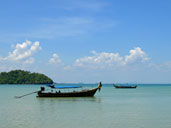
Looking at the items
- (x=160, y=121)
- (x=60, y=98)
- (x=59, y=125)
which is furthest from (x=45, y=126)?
(x=60, y=98)

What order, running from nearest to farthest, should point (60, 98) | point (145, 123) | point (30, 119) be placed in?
point (145, 123)
point (30, 119)
point (60, 98)

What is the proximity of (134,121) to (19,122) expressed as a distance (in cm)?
840

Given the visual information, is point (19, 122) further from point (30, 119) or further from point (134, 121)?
point (134, 121)

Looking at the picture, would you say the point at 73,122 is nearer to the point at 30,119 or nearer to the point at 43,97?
the point at 30,119

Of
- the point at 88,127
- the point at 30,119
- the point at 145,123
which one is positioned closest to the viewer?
the point at 88,127

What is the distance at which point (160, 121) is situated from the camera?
67.1 feet

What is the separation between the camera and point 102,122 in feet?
64.3

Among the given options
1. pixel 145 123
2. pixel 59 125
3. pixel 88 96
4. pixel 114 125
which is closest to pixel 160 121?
pixel 145 123

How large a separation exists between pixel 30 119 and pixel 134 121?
7955mm

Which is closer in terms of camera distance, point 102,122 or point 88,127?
point 88,127

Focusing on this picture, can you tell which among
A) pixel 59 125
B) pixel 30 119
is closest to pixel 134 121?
pixel 59 125

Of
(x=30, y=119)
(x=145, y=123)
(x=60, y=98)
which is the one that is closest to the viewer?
(x=145, y=123)

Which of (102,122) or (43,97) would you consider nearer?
(102,122)

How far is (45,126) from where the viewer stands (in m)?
18.0
